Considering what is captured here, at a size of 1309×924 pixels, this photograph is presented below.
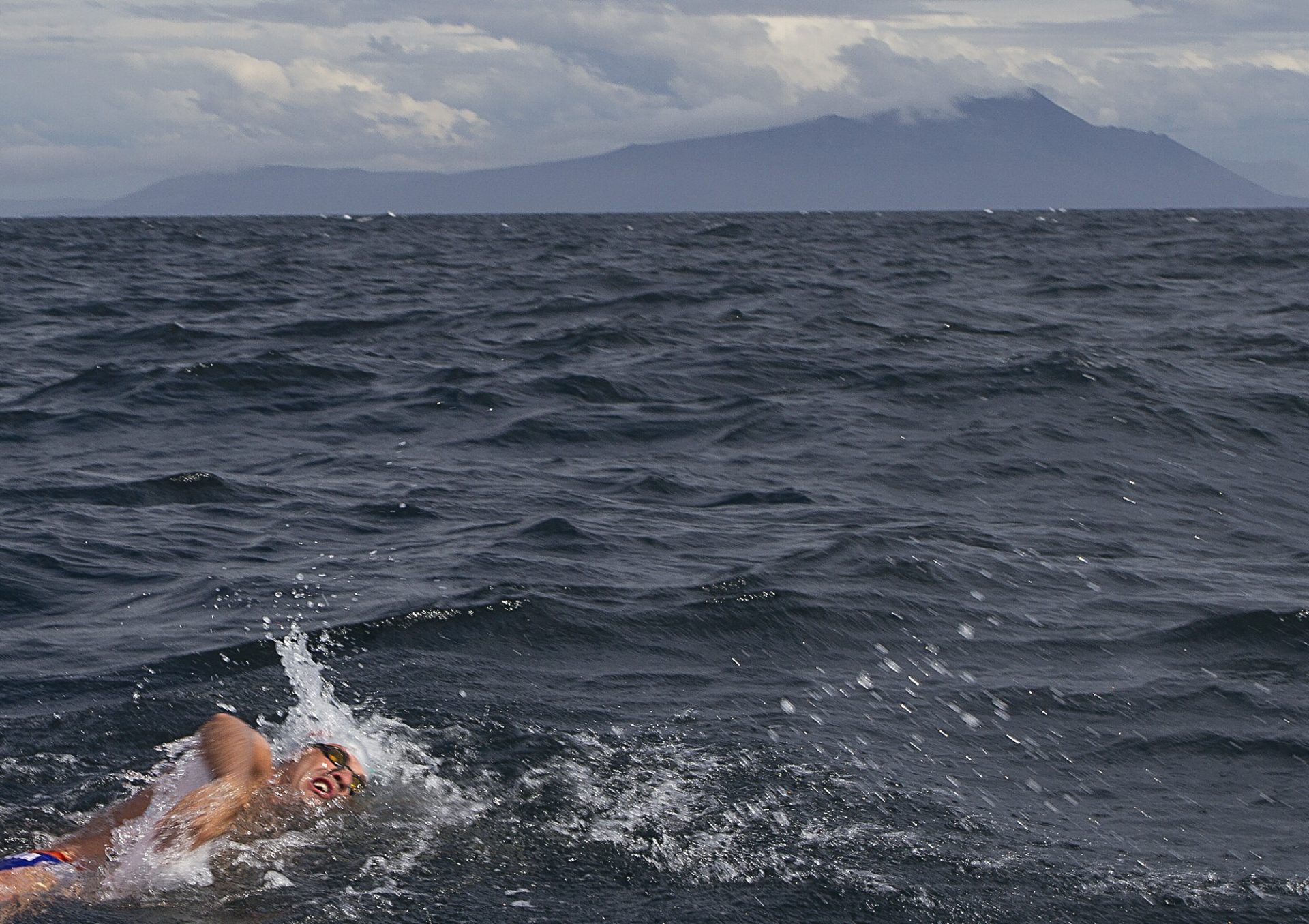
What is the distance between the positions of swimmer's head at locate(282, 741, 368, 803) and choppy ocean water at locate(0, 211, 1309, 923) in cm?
19

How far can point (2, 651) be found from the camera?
9.05m

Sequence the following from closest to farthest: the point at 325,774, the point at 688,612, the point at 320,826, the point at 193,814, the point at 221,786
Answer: the point at 193,814, the point at 221,786, the point at 320,826, the point at 325,774, the point at 688,612

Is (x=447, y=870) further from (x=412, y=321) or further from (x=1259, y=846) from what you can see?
(x=412, y=321)

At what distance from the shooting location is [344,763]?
22.8 feet

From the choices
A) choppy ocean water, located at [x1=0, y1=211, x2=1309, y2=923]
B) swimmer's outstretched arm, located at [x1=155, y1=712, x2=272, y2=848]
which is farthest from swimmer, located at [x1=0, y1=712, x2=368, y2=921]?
choppy ocean water, located at [x1=0, y1=211, x2=1309, y2=923]

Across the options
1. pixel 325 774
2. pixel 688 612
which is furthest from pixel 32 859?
pixel 688 612

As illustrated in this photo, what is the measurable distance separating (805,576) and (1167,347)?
13.2 meters

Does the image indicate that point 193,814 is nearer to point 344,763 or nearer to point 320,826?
point 320,826

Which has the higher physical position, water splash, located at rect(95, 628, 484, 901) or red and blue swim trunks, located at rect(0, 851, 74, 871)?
red and blue swim trunks, located at rect(0, 851, 74, 871)

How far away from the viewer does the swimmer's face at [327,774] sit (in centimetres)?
684

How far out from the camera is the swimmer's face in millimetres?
6844

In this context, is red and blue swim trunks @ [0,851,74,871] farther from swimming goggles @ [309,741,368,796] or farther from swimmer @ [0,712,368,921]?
swimming goggles @ [309,741,368,796]

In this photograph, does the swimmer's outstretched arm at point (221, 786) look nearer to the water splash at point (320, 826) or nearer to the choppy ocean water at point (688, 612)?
the water splash at point (320, 826)

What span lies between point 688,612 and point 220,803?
4040 millimetres
